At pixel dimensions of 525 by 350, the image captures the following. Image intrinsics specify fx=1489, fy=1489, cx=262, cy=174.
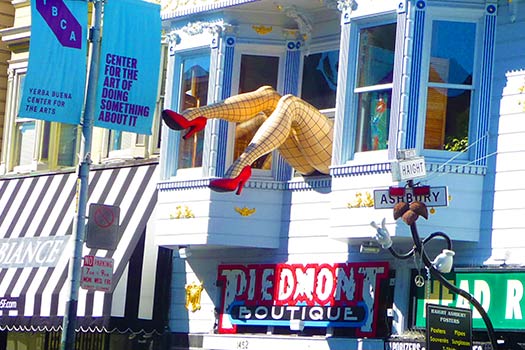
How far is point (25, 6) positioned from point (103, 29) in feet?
23.2

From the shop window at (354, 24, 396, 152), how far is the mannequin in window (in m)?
1.16

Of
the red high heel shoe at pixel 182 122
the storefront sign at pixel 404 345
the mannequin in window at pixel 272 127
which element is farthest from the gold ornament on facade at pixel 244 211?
the storefront sign at pixel 404 345

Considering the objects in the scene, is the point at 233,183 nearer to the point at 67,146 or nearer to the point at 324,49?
the point at 324,49

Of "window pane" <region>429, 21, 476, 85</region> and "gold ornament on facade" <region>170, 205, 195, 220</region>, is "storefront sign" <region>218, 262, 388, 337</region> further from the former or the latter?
"window pane" <region>429, 21, 476, 85</region>

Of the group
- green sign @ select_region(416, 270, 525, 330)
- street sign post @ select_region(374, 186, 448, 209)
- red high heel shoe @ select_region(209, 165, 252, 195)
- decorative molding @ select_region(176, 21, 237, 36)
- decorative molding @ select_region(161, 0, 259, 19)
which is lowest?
green sign @ select_region(416, 270, 525, 330)

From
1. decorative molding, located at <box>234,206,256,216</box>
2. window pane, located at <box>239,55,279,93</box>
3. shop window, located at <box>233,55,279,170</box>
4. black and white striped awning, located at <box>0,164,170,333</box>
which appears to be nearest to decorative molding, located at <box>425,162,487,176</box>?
decorative molding, located at <box>234,206,256,216</box>

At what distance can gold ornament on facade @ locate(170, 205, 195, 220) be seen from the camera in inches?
890

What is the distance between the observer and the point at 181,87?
2341 cm

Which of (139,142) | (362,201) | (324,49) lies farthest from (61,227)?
(362,201)

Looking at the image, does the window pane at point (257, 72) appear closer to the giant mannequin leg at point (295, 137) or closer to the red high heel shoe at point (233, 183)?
the giant mannequin leg at point (295, 137)

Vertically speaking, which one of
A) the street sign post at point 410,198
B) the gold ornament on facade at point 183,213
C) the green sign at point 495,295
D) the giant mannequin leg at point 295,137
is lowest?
the green sign at point 495,295

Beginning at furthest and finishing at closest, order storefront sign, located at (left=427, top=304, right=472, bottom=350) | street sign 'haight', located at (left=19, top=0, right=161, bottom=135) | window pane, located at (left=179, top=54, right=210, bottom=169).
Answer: window pane, located at (left=179, top=54, right=210, bottom=169) → street sign 'haight', located at (left=19, top=0, right=161, bottom=135) → storefront sign, located at (left=427, top=304, right=472, bottom=350)

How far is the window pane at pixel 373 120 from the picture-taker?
20078 mm

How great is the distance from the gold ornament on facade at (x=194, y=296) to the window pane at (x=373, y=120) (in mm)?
4453
